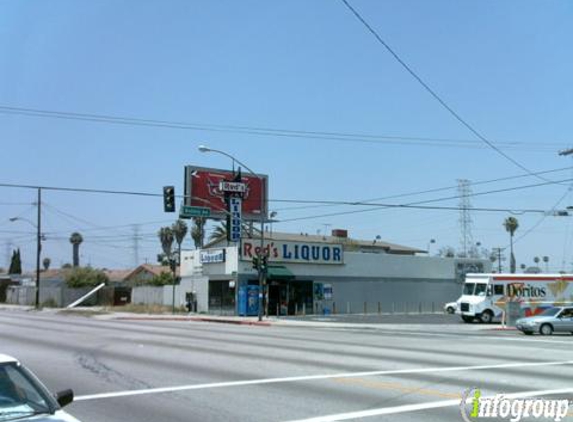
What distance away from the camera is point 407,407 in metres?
9.66

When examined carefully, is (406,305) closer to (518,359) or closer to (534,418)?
(518,359)

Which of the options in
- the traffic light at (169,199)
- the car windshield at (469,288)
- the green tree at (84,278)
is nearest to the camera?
the traffic light at (169,199)

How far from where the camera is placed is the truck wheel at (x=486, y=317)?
42.9 metres

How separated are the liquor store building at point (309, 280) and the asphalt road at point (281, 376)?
85.5ft

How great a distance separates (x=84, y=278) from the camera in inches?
2896

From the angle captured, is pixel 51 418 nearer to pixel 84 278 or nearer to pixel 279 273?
pixel 279 273

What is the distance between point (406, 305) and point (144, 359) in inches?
1727

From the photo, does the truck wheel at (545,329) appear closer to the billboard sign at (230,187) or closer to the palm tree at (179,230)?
the billboard sign at (230,187)

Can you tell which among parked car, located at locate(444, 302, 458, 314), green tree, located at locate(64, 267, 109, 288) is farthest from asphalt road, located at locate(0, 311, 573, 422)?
green tree, located at locate(64, 267, 109, 288)

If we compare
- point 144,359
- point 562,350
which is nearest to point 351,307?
point 562,350

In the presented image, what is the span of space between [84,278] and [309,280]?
1282 inches

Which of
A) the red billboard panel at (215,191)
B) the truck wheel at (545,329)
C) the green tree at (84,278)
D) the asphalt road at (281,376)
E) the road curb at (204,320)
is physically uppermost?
the red billboard panel at (215,191)

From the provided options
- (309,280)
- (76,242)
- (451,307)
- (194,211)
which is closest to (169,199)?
(194,211)
